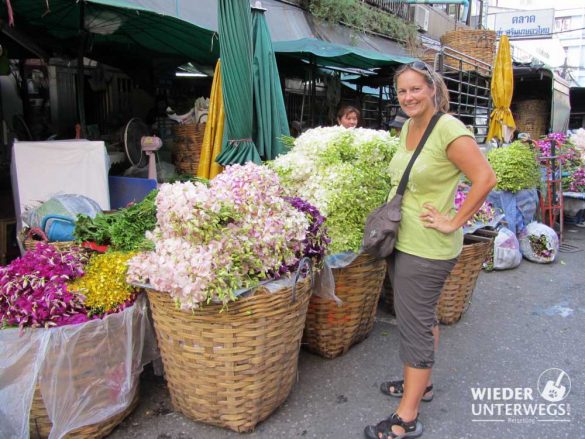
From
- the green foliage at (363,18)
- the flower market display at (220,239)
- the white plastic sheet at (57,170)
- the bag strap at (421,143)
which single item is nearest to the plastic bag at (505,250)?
the bag strap at (421,143)

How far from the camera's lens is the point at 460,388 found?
2.96 metres

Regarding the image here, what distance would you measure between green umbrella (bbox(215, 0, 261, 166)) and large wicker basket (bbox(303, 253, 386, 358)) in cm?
113

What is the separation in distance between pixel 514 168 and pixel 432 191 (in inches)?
154

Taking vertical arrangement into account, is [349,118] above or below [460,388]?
above

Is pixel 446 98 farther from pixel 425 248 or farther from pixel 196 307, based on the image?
pixel 196 307

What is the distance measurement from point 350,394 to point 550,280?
3.48 meters

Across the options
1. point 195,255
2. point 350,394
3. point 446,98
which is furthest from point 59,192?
point 446,98

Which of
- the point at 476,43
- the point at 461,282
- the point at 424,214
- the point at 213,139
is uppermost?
the point at 476,43

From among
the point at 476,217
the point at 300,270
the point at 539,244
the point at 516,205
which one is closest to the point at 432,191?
the point at 300,270

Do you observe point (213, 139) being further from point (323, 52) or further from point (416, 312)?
point (323, 52)

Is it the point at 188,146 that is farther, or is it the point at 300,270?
the point at 188,146

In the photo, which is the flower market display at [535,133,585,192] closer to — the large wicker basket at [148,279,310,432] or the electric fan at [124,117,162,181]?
the electric fan at [124,117,162,181]

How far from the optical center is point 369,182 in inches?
118

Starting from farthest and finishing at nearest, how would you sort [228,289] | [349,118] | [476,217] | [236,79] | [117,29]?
[117,29] < [349,118] < [476,217] < [236,79] < [228,289]
